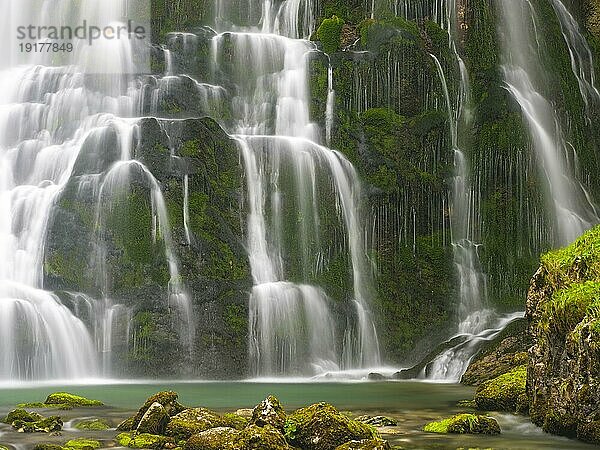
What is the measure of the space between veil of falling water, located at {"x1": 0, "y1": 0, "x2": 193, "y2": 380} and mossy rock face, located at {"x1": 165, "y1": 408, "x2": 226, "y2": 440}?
11.7 m

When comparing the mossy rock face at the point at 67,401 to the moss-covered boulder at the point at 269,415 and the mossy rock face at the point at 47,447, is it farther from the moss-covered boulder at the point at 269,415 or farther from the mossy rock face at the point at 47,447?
the moss-covered boulder at the point at 269,415

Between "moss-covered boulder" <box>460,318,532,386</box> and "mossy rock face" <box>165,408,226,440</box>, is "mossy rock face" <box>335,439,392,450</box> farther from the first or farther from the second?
"moss-covered boulder" <box>460,318,532,386</box>

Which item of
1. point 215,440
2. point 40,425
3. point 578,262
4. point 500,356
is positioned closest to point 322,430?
point 215,440

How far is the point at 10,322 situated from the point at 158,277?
14.5ft

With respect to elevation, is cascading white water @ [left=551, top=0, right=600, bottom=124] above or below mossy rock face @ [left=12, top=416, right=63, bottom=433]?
above

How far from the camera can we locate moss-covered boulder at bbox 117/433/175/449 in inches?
375

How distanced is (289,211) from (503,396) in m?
14.3

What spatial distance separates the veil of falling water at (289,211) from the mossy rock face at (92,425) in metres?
11.7

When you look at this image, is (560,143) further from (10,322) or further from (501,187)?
(10,322)

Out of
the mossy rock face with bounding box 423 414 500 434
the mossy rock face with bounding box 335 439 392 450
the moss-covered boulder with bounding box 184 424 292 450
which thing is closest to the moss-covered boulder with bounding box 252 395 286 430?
the moss-covered boulder with bounding box 184 424 292 450

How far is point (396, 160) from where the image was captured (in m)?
29.2

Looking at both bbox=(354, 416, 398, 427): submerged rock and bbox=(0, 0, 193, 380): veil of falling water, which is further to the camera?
bbox=(0, 0, 193, 380): veil of falling water

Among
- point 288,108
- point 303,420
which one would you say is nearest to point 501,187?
point 288,108

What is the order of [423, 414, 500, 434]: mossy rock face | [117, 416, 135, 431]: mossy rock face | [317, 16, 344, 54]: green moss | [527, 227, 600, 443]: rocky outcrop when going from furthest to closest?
[317, 16, 344, 54]: green moss
[117, 416, 135, 431]: mossy rock face
[423, 414, 500, 434]: mossy rock face
[527, 227, 600, 443]: rocky outcrop
